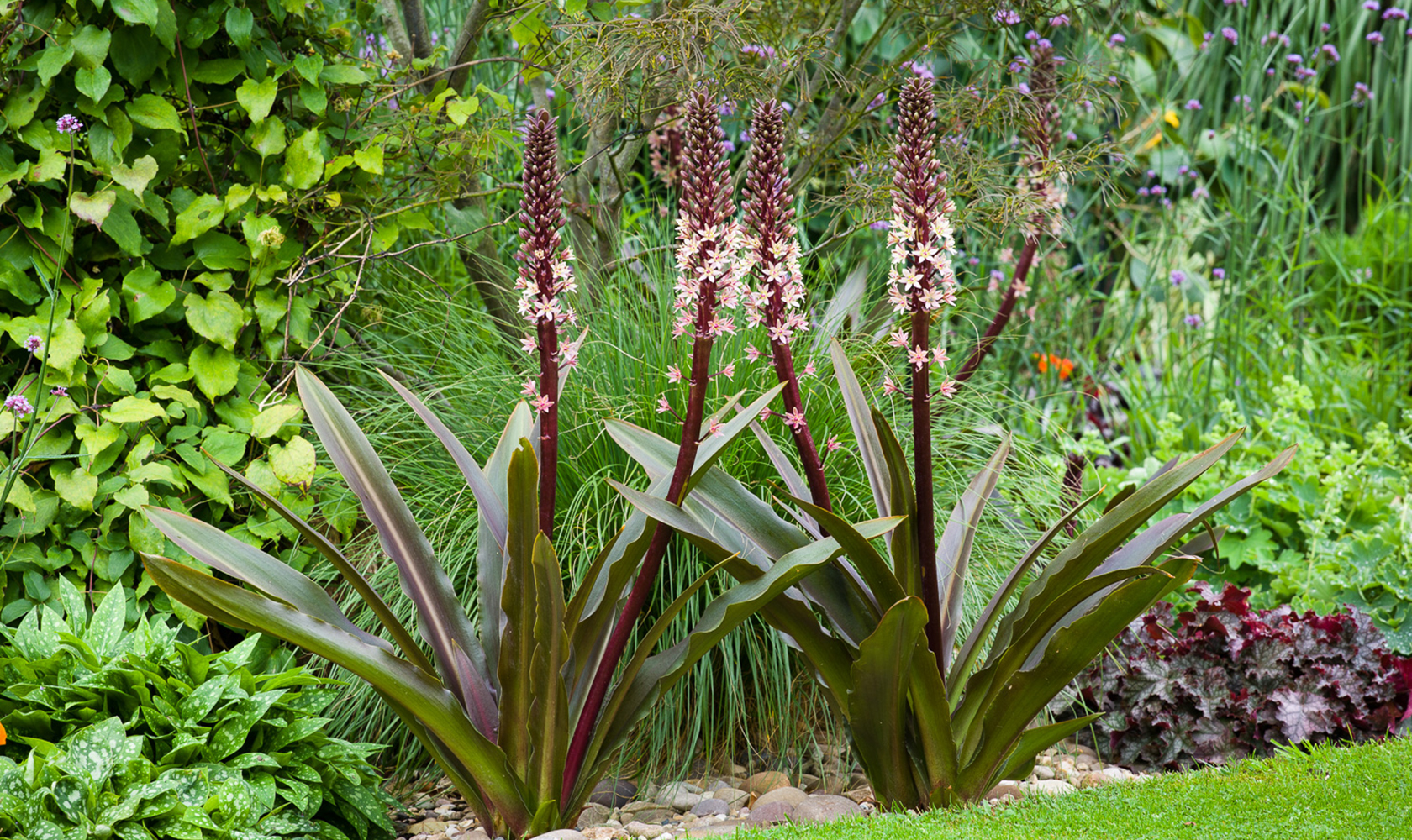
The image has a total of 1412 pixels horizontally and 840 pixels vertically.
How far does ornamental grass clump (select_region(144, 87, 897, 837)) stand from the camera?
199 centimetres

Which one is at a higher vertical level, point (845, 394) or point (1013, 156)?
point (1013, 156)

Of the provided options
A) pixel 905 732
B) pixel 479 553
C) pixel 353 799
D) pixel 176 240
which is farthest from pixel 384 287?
pixel 905 732

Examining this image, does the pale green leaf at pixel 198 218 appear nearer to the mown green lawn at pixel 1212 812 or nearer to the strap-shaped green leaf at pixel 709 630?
the strap-shaped green leaf at pixel 709 630

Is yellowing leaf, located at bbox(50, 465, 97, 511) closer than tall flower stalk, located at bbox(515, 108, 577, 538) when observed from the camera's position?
No

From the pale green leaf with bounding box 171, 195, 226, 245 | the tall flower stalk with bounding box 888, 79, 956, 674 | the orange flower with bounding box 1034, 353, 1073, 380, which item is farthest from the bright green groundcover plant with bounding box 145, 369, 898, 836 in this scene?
the orange flower with bounding box 1034, 353, 1073, 380

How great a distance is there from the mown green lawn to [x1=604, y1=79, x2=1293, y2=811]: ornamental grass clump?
6.5 inches

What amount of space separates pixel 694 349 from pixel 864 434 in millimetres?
460

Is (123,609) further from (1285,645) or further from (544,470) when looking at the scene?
(1285,645)

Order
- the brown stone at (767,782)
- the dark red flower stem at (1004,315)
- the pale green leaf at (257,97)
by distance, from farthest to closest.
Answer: the dark red flower stem at (1004,315)
the pale green leaf at (257,97)
the brown stone at (767,782)

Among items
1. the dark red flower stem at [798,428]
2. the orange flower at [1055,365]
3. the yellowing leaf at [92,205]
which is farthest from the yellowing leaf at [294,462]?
the orange flower at [1055,365]

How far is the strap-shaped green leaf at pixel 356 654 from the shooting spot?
1947 millimetres

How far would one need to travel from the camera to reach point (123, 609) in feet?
7.80

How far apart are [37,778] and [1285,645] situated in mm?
2803

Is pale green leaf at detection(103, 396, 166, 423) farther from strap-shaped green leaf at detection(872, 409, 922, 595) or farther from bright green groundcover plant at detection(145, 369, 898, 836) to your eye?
strap-shaped green leaf at detection(872, 409, 922, 595)
